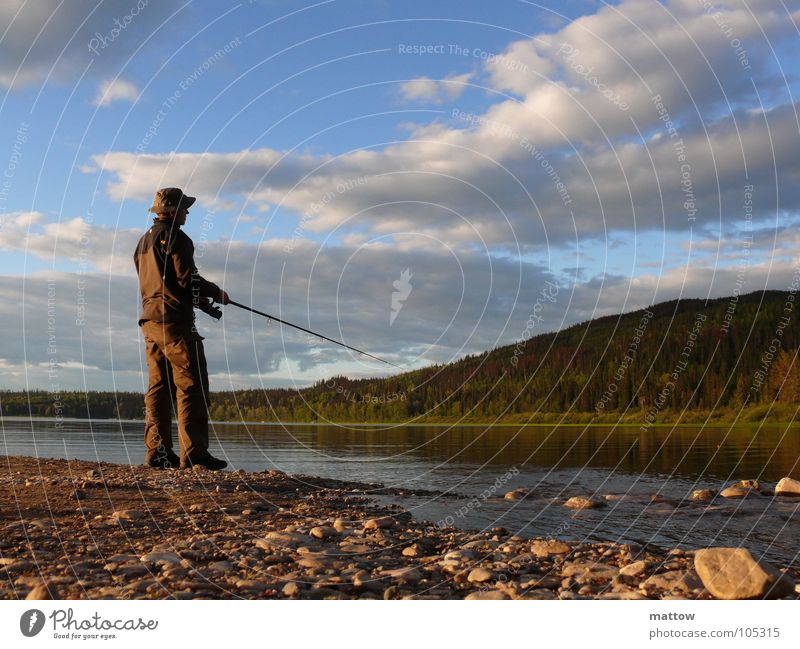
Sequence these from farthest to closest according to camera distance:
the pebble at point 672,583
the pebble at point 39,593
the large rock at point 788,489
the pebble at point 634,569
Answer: the large rock at point 788,489
the pebble at point 634,569
the pebble at point 672,583
the pebble at point 39,593

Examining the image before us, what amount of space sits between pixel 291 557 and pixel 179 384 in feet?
20.2

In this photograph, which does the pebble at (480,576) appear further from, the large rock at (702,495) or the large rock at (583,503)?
the large rock at (702,495)

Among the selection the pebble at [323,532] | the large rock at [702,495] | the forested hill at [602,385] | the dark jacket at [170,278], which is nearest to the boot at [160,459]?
the dark jacket at [170,278]

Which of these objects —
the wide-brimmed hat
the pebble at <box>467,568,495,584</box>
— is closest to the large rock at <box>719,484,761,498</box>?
the pebble at <box>467,568,495,584</box>

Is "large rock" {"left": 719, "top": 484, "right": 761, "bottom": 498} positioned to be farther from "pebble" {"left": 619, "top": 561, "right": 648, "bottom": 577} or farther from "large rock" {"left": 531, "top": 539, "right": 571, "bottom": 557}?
"pebble" {"left": 619, "top": 561, "right": 648, "bottom": 577}

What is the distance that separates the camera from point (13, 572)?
234 inches

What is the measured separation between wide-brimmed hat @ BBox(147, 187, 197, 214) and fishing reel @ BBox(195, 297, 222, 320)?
1.72 metres

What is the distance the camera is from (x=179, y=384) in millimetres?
12047

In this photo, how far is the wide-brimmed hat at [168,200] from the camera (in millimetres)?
12273

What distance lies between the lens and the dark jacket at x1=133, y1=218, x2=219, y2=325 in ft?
38.9

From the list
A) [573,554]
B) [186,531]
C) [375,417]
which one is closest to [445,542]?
[573,554]

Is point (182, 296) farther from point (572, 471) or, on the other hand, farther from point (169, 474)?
point (572, 471)
